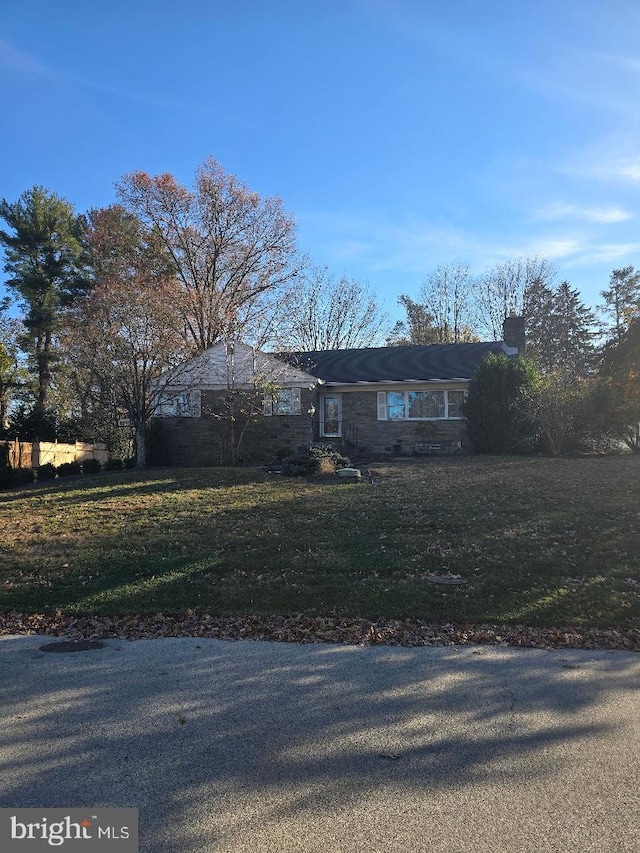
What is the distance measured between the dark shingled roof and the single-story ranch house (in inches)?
2.8

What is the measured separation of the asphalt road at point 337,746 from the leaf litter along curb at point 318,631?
29 cm

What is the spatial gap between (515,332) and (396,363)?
198 inches

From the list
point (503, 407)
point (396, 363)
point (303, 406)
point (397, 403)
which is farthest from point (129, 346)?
point (503, 407)

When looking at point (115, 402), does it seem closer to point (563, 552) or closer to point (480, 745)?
point (563, 552)

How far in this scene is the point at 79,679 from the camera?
5105mm

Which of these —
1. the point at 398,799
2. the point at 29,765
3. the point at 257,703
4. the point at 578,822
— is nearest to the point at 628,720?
the point at 578,822

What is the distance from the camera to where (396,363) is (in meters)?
25.2

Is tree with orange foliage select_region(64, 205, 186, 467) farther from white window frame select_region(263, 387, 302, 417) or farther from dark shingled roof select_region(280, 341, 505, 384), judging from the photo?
dark shingled roof select_region(280, 341, 505, 384)

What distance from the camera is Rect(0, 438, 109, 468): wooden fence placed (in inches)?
854

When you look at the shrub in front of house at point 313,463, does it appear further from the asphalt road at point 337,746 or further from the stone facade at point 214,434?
the asphalt road at point 337,746

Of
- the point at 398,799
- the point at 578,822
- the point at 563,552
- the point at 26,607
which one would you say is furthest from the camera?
the point at 563,552

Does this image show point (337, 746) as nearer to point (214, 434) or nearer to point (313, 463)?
point (313, 463)

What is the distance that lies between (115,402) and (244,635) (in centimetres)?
1511

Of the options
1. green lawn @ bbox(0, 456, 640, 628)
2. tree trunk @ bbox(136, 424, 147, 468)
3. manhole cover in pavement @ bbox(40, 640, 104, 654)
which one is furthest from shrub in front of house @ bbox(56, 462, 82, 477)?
manhole cover in pavement @ bbox(40, 640, 104, 654)
